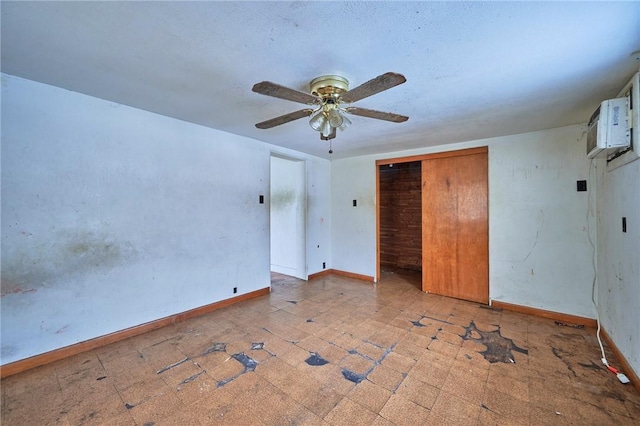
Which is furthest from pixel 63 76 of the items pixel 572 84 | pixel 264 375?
pixel 572 84

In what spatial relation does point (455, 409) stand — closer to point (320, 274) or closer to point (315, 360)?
point (315, 360)

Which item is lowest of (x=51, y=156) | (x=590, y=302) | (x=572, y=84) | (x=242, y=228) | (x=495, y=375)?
(x=495, y=375)

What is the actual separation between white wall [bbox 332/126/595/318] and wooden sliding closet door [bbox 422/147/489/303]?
13 centimetres

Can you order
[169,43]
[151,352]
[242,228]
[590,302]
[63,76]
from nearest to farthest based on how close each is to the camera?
1. [169,43]
2. [63,76]
3. [151,352]
4. [590,302]
5. [242,228]

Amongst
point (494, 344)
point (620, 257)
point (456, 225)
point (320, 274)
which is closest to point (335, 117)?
point (494, 344)

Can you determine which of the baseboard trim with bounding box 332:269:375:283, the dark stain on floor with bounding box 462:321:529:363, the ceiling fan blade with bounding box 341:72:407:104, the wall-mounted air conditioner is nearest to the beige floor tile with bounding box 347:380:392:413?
the dark stain on floor with bounding box 462:321:529:363

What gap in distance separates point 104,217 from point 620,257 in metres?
4.78

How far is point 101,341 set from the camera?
2.42 m

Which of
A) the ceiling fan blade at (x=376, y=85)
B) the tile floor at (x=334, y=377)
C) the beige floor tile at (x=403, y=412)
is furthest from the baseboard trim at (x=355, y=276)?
the ceiling fan blade at (x=376, y=85)

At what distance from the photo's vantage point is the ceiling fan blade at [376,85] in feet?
4.63

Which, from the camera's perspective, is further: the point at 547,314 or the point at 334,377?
the point at 547,314

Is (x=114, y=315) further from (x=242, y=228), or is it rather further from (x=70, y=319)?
(x=242, y=228)

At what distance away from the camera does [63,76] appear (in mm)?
1990

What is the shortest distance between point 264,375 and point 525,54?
296cm
